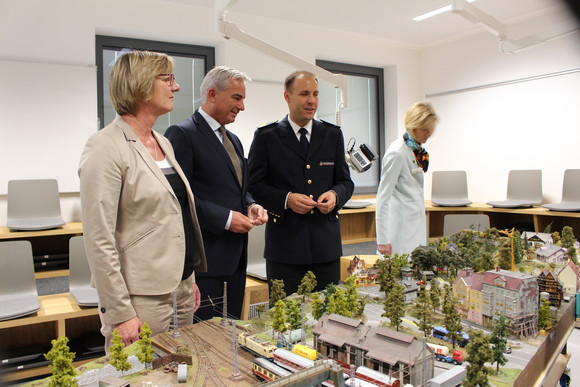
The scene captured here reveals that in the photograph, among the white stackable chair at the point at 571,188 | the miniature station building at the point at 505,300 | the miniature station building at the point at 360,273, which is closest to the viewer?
the miniature station building at the point at 505,300

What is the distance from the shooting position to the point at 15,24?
4320mm

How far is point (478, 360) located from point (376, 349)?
10.0 inches

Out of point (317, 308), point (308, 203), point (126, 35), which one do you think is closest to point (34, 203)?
point (126, 35)

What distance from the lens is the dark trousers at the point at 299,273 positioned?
7.57ft

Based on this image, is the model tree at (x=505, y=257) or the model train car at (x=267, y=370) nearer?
the model train car at (x=267, y=370)

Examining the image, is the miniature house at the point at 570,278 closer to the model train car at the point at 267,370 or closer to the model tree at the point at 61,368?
the model train car at the point at 267,370

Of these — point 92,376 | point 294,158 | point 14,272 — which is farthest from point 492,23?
point 14,272

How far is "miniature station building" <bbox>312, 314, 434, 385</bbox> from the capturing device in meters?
1.15

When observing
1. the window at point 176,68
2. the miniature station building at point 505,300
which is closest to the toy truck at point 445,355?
the miniature station building at point 505,300

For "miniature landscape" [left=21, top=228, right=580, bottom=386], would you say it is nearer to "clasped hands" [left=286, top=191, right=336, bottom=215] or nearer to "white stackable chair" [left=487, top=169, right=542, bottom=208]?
"clasped hands" [left=286, top=191, right=336, bottom=215]

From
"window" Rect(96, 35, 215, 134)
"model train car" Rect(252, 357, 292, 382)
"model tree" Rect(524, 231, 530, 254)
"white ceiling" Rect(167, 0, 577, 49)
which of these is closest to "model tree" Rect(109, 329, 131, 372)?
"model train car" Rect(252, 357, 292, 382)

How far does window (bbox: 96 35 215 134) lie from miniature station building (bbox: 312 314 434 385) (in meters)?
4.28

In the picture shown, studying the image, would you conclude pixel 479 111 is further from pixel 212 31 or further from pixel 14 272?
pixel 14 272

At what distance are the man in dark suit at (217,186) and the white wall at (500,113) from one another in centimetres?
467
